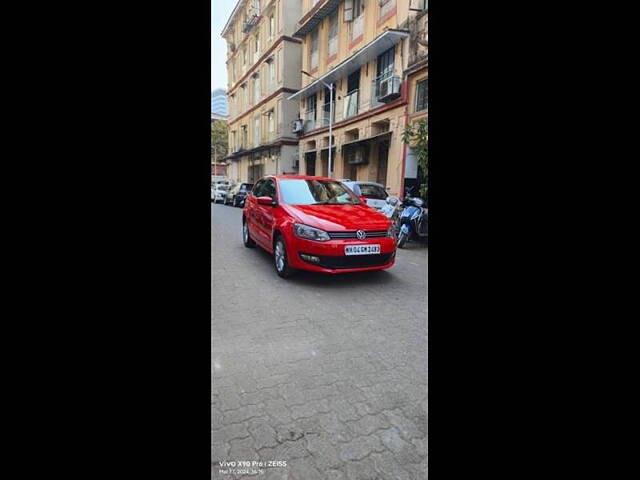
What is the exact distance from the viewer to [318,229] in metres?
2.52

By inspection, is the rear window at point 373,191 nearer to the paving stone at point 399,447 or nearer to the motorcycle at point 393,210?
the motorcycle at point 393,210

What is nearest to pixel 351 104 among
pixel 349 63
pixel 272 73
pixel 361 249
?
pixel 349 63

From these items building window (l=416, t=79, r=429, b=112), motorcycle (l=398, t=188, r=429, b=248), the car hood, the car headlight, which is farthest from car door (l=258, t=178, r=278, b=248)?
motorcycle (l=398, t=188, r=429, b=248)

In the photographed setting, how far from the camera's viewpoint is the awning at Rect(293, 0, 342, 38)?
4.93 feet

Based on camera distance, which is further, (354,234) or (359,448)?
(354,234)

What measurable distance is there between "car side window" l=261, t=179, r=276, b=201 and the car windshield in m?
0.09

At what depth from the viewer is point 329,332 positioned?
1.71 meters

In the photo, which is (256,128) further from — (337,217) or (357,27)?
(337,217)

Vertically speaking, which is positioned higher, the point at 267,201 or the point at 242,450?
the point at 267,201

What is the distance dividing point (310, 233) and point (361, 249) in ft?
1.42
